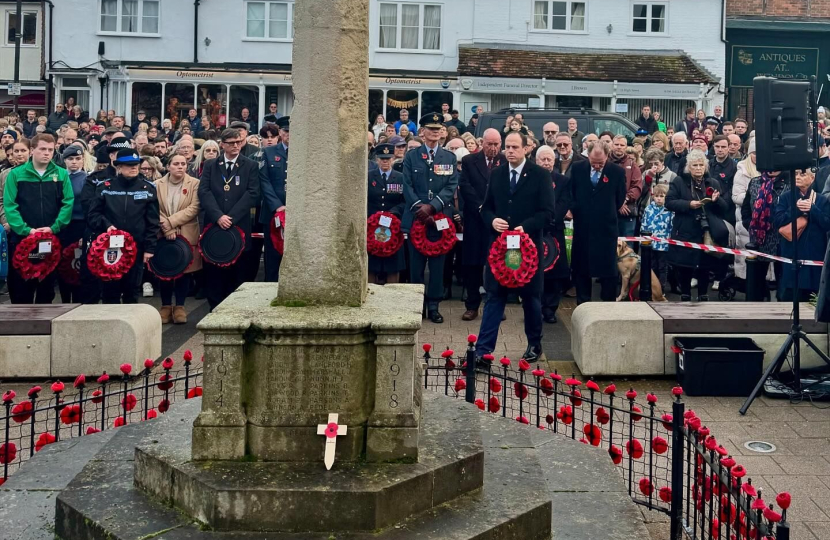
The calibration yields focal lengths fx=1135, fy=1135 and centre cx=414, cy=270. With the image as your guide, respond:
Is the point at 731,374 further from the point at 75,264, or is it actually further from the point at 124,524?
the point at 75,264

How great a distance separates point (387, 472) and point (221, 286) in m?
7.58

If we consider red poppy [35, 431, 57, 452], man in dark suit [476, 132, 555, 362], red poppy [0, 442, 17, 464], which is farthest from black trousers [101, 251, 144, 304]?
red poppy [0, 442, 17, 464]

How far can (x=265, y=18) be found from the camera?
35.4 m

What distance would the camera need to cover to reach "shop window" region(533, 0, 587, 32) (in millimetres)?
35125

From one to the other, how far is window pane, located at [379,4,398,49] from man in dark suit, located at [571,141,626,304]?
23220mm

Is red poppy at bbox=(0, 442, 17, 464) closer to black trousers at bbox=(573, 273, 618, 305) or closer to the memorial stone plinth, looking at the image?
the memorial stone plinth

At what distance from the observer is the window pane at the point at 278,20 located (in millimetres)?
35469

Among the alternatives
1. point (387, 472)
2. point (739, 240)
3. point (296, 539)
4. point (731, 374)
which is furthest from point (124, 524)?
point (739, 240)

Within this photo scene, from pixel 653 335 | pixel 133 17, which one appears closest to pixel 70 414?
pixel 653 335

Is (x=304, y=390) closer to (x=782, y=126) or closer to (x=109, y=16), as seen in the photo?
(x=782, y=126)

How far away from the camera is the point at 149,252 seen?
1206 cm

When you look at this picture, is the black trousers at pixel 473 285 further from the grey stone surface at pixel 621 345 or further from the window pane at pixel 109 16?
the window pane at pixel 109 16

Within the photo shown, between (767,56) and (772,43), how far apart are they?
0.45 metres

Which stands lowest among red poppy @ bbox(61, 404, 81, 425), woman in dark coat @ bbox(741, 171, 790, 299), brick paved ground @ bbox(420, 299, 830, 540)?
brick paved ground @ bbox(420, 299, 830, 540)
